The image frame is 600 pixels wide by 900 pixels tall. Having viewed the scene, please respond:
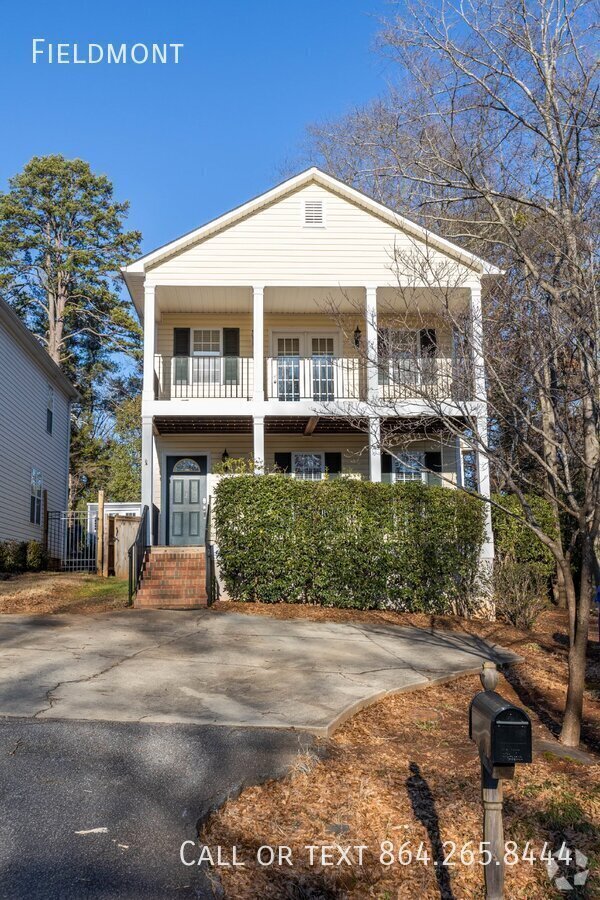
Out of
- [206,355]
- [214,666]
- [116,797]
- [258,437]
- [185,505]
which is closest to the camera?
[116,797]

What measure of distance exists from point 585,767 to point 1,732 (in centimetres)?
409

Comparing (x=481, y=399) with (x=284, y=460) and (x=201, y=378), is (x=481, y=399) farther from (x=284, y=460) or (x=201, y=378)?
(x=284, y=460)

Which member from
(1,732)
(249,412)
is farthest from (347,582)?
(1,732)

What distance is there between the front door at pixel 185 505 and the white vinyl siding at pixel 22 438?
4.38 metres

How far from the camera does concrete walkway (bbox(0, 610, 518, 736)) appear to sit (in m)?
5.93

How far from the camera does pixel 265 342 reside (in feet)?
59.4

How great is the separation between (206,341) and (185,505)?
3884 millimetres

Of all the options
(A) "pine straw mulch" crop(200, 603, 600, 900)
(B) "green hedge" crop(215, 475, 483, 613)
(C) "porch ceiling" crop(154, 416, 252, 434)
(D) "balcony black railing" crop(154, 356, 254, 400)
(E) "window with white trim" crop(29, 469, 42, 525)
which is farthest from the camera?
(E) "window with white trim" crop(29, 469, 42, 525)

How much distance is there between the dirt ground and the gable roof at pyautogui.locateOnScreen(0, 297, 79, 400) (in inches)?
254

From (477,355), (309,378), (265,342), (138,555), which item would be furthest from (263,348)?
(477,355)

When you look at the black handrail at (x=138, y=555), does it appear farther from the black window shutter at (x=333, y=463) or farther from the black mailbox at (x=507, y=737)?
the black mailbox at (x=507, y=737)

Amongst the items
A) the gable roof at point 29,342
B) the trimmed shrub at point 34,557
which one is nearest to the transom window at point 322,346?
the gable roof at point 29,342

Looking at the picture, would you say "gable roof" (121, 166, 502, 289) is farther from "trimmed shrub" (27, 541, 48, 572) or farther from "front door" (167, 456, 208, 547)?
"trimmed shrub" (27, 541, 48, 572)

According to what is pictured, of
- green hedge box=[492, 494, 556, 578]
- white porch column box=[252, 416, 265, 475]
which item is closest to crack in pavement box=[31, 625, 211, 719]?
white porch column box=[252, 416, 265, 475]
